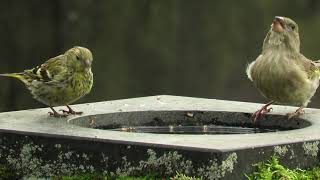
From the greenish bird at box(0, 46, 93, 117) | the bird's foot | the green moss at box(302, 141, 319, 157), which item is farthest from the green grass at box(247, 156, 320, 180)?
the greenish bird at box(0, 46, 93, 117)

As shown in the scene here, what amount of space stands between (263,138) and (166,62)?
667 inches

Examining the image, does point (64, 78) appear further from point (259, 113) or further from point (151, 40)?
point (151, 40)

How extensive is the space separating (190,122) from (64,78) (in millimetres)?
1078

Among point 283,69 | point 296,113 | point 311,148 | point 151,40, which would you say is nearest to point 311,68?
point 283,69

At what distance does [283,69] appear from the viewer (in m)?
7.61

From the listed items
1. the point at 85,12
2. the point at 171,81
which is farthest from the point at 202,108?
the point at 85,12

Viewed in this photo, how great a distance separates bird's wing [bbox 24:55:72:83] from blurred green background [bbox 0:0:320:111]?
9.75 metres

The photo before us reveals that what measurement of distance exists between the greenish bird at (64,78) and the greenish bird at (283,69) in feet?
4.48

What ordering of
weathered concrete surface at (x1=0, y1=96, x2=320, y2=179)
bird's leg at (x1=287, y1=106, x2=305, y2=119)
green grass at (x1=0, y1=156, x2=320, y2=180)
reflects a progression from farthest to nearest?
bird's leg at (x1=287, y1=106, x2=305, y2=119), green grass at (x1=0, y1=156, x2=320, y2=180), weathered concrete surface at (x1=0, y1=96, x2=320, y2=179)

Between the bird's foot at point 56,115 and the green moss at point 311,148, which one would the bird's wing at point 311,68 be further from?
the bird's foot at point 56,115

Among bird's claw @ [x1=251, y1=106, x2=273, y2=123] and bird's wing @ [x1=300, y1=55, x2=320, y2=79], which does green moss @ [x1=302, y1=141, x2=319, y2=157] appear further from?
bird's wing @ [x1=300, y1=55, x2=320, y2=79]

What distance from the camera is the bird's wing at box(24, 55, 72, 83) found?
800cm

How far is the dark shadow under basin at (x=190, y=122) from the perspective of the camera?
7.59 m

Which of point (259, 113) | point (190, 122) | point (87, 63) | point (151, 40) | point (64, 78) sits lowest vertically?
point (151, 40)
